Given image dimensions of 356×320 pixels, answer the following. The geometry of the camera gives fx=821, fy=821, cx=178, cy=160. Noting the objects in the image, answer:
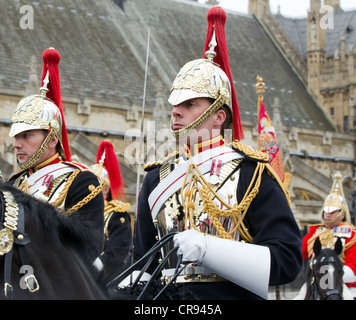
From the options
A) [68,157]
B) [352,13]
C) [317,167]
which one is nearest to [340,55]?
[352,13]

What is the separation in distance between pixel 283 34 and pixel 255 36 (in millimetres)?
1547

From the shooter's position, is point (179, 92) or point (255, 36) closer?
point (179, 92)

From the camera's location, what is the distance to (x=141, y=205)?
4.45m

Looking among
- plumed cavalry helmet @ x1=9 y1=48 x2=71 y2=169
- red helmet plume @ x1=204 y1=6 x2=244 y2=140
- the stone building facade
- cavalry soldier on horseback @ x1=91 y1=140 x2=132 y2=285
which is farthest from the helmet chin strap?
the stone building facade

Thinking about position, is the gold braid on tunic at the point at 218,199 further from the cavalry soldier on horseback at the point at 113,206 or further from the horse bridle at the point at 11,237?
the cavalry soldier on horseback at the point at 113,206

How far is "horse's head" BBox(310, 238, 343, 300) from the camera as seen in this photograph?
9.54 m

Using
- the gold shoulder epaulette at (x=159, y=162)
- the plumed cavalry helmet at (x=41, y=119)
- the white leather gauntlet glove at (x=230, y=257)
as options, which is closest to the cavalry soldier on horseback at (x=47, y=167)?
the plumed cavalry helmet at (x=41, y=119)

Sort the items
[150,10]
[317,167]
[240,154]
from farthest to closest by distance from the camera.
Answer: [150,10] < [317,167] < [240,154]

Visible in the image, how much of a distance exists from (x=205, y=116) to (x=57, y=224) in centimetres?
125

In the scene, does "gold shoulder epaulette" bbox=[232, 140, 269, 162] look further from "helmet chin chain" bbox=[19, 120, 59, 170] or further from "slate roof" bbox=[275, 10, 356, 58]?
"slate roof" bbox=[275, 10, 356, 58]

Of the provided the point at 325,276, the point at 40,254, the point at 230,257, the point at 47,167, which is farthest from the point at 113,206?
the point at 40,254

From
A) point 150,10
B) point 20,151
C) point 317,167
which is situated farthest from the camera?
point 150,10

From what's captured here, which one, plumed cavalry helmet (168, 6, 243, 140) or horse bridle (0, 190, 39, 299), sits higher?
plumed cavalry helmet (168, 6, 243, 140)

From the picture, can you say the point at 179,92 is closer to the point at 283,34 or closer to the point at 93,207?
the point at 93,207
